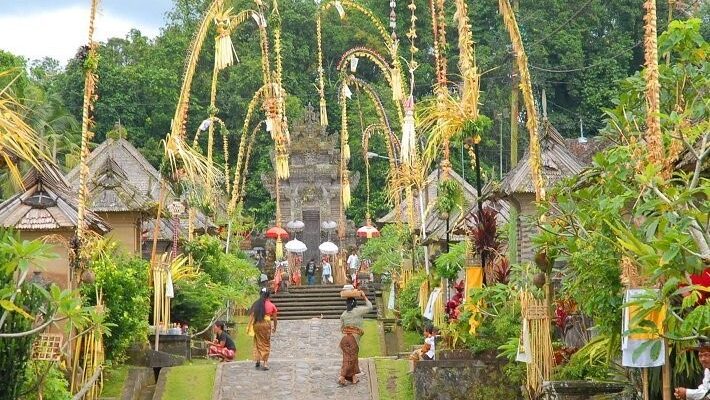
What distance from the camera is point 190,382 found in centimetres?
2267

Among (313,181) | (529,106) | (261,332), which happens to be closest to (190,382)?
(261,332)

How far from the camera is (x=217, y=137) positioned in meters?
62.2

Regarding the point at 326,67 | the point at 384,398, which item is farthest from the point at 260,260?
the point at 384,398

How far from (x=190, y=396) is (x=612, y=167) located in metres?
8.65

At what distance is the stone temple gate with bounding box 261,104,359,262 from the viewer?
54781 mm

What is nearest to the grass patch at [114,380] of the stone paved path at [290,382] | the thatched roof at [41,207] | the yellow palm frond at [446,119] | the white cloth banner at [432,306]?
the stone paved path at [290,382]

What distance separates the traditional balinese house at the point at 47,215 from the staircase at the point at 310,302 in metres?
20.5

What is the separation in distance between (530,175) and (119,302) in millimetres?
6994

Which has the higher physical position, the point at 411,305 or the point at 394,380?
the point at 411,305

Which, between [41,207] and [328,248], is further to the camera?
[328,248]

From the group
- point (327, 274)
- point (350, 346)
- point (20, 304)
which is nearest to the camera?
point (20, 304)

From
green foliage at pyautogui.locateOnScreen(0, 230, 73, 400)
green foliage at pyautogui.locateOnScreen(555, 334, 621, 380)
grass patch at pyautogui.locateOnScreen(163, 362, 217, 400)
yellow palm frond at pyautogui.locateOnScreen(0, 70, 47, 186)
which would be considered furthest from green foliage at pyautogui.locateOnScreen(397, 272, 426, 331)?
yellow palm frond at pyautogui.locateOnScreen(0, 70, 47, 186)

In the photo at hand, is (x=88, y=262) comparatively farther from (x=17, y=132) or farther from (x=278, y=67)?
(x=278, y=67)

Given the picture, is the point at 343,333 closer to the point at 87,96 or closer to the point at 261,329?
the point at 261,329
